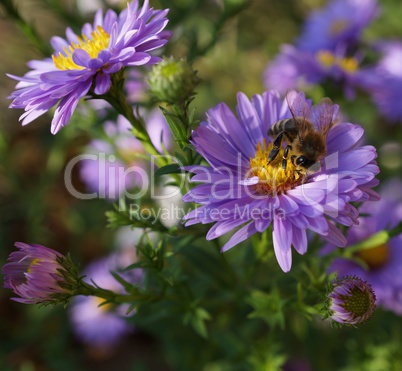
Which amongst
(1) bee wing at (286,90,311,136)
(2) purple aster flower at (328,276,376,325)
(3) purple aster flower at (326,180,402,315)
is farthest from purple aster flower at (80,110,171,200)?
(2) purple aster flower at (328,276,376,325)

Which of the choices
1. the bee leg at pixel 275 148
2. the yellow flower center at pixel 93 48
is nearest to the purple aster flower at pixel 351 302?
the bee leg at pixel 275 148

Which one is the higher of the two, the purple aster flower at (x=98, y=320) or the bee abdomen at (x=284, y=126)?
the bee abdomen at (x=284, y=126)

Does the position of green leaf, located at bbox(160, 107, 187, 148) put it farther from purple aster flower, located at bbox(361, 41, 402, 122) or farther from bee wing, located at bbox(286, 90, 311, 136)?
purple aster flower, located at bbox(361, 41, 402, 122)

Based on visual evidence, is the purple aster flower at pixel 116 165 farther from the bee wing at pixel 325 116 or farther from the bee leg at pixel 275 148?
the bee wing at pixel 325 116

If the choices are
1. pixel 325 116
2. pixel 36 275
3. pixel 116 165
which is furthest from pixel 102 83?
pixel 116 165

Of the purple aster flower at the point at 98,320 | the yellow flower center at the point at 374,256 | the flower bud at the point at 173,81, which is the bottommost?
the purple aster flower at the point at 98,320

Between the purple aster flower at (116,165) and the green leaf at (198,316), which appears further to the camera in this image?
the purple aster flower at (116,165)

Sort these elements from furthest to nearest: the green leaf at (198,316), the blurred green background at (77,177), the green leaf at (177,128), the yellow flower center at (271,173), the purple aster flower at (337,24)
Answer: the purple aster flower at (337,24), the blurred green background at (77,177), the green leaf at (198,316), the yellow flower center at (271,173), the green leaf at (177,128)

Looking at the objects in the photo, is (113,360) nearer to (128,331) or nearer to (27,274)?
(128,331)

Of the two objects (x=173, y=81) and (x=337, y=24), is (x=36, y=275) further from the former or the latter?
(x=337, y=24)
